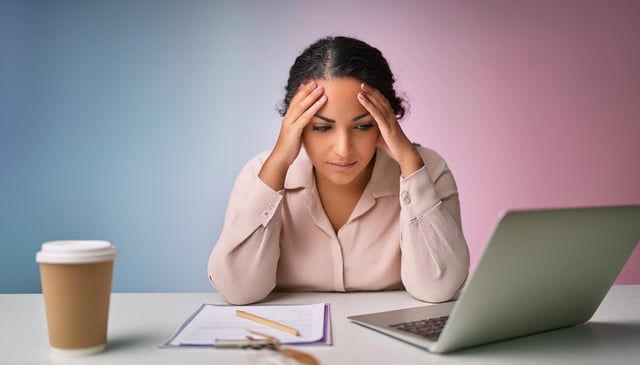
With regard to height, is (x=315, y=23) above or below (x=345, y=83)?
above

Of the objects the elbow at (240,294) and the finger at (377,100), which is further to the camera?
the finger at (377,100)

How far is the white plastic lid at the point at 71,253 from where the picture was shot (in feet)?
2.50

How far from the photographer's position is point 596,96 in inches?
128

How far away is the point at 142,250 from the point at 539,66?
233 cm

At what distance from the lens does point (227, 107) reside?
3088 mm

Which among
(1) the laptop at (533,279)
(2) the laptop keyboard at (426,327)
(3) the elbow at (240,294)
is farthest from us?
(3) the elbow at (240,294)

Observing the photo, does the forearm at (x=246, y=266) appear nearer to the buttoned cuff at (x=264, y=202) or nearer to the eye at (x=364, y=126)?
the buttoned cuff at (x=264, y=202)

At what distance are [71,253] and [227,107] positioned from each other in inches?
93.8

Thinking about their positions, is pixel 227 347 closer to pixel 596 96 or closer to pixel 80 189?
pixel 80 189

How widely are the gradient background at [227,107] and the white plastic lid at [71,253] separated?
2281 millimetres

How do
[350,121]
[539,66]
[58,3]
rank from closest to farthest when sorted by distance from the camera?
1. [350,121]
2. [58,3]
3. [539,66]

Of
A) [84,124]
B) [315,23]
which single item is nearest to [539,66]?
[315,23]

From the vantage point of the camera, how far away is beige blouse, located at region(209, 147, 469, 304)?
132 centimetres

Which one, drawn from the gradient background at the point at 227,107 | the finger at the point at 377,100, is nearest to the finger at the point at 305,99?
the finger at the point at 377,100
